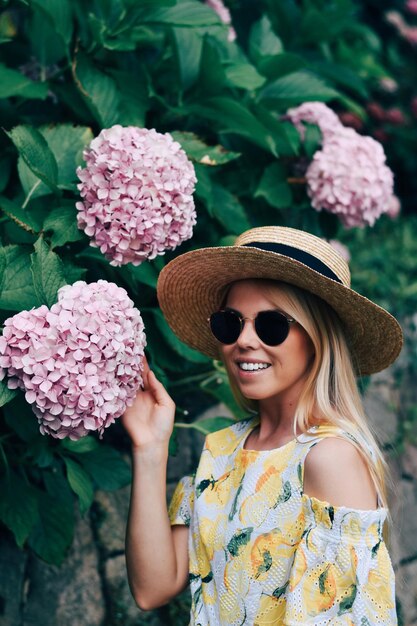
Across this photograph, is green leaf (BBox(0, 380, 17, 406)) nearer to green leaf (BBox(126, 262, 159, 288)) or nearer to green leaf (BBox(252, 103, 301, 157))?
green leaf (BBox(126, 262, 159, 288))

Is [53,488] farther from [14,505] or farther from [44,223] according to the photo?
[44,223]

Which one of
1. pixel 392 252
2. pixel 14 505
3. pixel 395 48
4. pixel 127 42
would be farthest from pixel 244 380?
pixel 395 48

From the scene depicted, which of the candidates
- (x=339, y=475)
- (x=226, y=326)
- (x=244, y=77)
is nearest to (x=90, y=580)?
(x=226, y=326)

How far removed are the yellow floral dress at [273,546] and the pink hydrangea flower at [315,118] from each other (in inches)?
46.6

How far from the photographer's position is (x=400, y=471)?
3.77 m

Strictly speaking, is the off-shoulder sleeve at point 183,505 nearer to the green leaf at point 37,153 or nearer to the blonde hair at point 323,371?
the blonde hair at point 323,371

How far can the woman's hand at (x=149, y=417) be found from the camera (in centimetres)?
181

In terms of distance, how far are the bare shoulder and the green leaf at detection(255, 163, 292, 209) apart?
3.82ft

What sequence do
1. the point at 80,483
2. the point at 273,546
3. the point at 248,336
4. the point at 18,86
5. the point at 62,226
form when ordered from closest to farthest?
1. the point at 273,546
2. the point at 248,336
3. the point at 62,226
4. the point at 80,483
5. the point at 18,86

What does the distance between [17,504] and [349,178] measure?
1.42m

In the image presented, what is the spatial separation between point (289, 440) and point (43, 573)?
123cm

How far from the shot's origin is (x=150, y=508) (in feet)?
5.91

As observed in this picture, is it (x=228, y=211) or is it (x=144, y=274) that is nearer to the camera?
(x=144, y=274)

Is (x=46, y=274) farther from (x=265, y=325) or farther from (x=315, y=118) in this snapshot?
(x=315, y=118)
